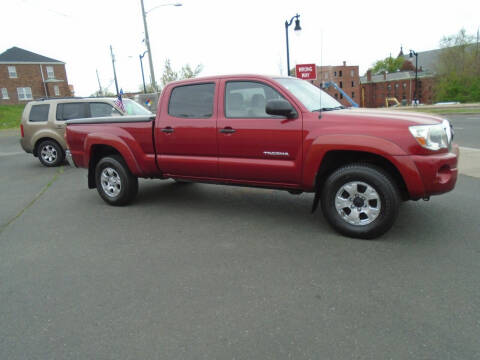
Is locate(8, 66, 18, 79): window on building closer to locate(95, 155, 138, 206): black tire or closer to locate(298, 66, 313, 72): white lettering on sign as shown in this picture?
locate(298, 66, 313, 72): white lettering on sign

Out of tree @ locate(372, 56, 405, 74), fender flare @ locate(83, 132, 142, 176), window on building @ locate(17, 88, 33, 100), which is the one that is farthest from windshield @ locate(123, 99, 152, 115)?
→ tree @ locate(372, 56, 405, 74)

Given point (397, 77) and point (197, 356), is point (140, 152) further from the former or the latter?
point (397, 77)

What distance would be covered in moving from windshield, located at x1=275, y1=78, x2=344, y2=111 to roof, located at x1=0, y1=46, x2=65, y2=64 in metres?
57.8

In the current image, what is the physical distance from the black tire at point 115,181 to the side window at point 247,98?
2.07 metres

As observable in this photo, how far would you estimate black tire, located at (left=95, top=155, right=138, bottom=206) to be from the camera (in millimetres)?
5770

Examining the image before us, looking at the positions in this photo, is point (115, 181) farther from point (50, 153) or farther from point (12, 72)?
point (12, 72)

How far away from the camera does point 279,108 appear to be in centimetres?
412

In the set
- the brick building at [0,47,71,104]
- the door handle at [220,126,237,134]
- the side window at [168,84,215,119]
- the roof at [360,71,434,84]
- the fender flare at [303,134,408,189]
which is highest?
the brick building at [0,47,71,104]

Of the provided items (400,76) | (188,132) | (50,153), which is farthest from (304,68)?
(400,76)

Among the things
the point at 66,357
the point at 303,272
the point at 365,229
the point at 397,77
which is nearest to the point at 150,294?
the point at 66,357

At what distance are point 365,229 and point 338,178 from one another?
24.9 inches

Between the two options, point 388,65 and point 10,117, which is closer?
point 10,117

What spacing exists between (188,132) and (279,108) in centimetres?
146

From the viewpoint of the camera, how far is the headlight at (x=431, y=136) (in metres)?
3.71
